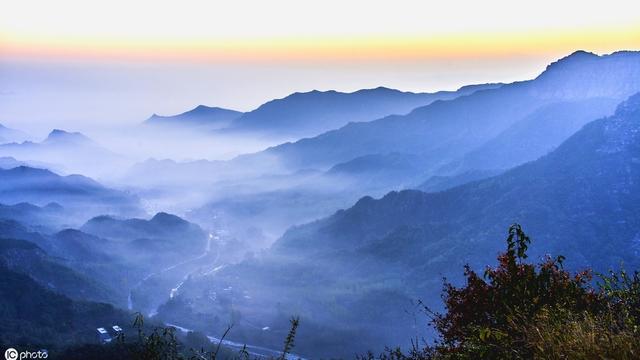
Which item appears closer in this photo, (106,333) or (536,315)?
(536,315)

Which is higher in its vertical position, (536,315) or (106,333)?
(536,315)

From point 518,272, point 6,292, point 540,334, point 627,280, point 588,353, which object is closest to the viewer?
point 588,353

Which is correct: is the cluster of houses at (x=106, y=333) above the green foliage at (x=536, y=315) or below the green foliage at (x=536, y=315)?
below

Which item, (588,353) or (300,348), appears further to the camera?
(300,348)

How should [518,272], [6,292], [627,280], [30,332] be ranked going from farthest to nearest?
[6,292] < [30,332] < [518,272] < [627,280]

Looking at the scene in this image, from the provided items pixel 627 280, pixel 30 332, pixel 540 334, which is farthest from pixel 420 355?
pixel 30 332

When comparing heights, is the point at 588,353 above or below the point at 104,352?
above

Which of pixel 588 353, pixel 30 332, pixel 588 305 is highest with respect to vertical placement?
pixel 588 305

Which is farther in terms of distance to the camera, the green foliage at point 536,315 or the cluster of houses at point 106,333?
the cluster of houses at point 106,333

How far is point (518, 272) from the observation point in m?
21.3

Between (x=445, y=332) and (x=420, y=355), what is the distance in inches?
71.9

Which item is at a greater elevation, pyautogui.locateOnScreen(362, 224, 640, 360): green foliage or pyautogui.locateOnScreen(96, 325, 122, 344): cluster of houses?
pyautogui.locateOnScreen(362, 224, 640, 360): green foliage

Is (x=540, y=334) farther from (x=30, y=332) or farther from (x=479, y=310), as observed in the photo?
(x=30, y=332)

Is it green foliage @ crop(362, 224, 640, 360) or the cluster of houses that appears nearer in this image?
green foliage @ crop(362, 224, 640, 360)
